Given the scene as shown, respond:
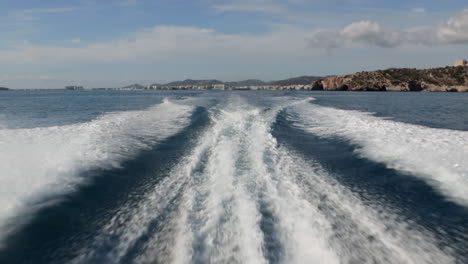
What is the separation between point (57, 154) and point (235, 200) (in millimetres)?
5989

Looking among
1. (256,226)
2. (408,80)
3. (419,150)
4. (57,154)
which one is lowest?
(256,226)

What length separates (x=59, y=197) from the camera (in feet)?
20.4

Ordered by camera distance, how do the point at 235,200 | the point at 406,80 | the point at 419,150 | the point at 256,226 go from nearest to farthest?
the point at 256,226
the point at 235,200
the point at 419,150
the point at 406,80

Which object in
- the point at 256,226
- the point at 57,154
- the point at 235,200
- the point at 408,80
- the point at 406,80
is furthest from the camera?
the point at 406,80

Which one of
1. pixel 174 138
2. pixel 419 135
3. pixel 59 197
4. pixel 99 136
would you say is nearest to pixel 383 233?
pixel 59 197

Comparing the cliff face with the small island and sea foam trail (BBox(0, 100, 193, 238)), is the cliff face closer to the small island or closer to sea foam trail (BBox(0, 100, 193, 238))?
the small island

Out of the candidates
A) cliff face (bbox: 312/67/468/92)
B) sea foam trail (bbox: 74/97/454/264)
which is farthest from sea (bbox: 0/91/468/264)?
cliff face (bbox: 312/67/468/92)

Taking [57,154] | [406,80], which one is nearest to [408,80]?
[406,80]

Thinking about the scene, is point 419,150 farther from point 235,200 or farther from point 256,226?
point 256,226

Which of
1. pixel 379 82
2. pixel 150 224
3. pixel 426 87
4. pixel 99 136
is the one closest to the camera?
pixel 150 224

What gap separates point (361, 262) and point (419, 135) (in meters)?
9.08

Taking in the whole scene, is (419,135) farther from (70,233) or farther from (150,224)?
(70,233)

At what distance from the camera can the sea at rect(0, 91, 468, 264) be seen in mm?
4270

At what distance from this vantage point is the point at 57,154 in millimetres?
8906
